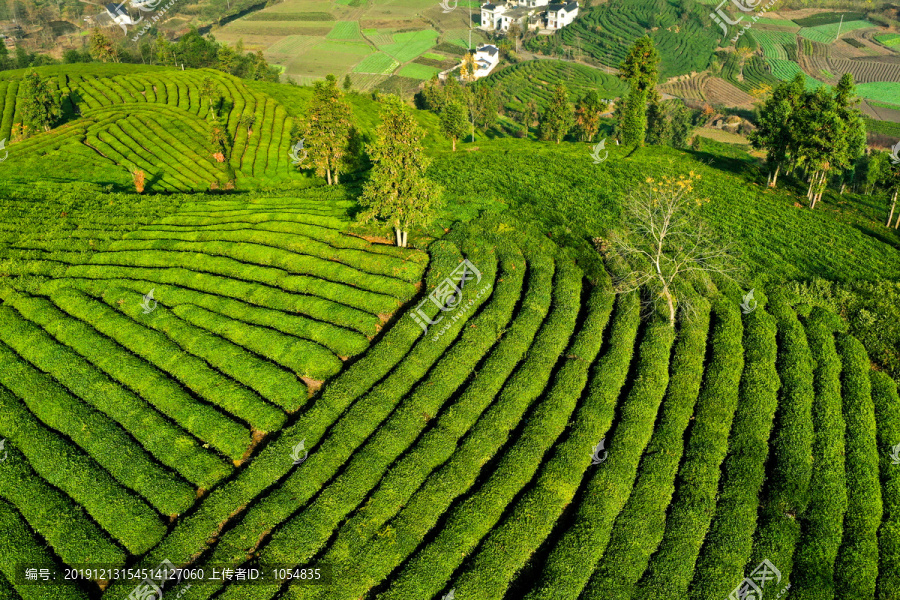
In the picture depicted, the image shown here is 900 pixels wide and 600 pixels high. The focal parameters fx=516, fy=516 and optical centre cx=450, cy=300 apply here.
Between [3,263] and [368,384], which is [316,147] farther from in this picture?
[368,384]

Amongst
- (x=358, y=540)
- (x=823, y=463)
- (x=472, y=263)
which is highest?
(x=472, y=263)

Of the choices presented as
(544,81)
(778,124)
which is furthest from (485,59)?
(778,124)

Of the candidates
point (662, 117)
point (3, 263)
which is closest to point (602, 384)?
point (3, 263)

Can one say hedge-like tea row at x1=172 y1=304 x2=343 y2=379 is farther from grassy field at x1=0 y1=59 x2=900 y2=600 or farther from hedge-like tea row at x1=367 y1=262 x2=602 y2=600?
hedge-like tea row at x1=367 y1=262 x2=602 y2=600

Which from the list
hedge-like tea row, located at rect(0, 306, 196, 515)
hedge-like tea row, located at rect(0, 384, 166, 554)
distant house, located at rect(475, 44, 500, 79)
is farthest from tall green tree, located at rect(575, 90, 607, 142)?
distant house, located at rect(475, 44, 500, 79)

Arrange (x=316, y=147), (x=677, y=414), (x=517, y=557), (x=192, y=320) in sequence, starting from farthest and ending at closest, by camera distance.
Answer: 1. (x=316, y=147)
2. (x=192, y=320)
3. (x=677, y=414)
4. (x=517, y=557)

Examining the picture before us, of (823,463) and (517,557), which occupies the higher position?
(823,463)

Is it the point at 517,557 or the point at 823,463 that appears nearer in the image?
the point at 517,557
